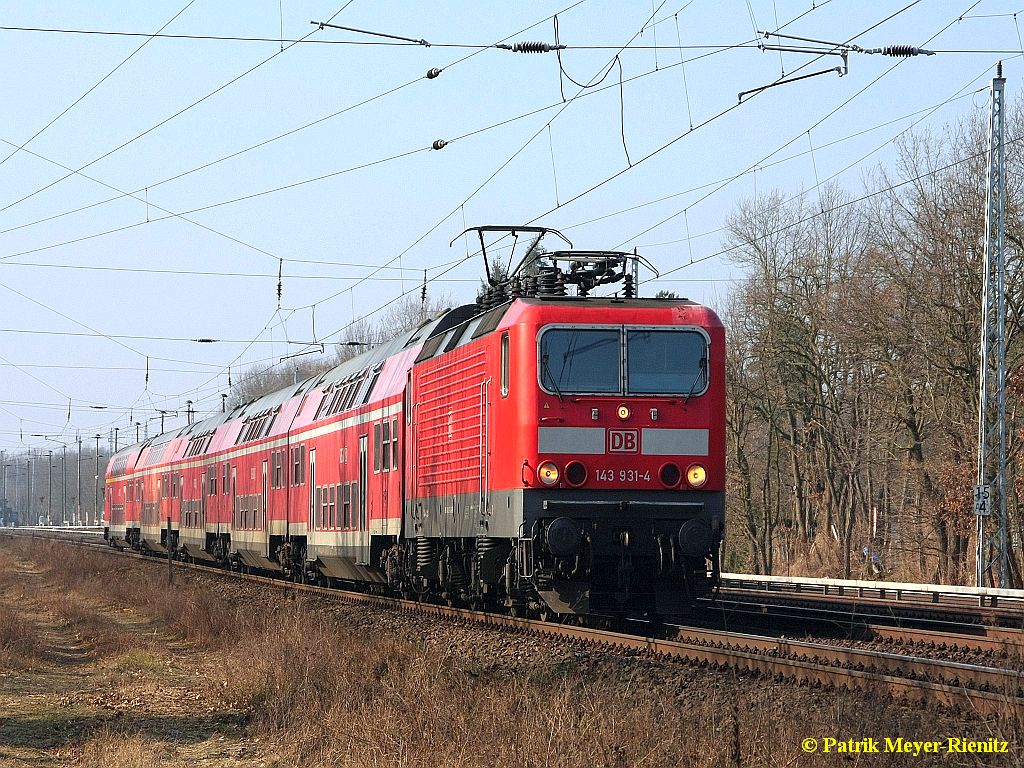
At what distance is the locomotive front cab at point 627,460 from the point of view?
14.4 metres

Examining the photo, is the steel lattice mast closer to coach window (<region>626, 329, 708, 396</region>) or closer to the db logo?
coach window (<region>626, 329, 708, 396</region>)

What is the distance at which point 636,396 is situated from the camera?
14773 millimetres

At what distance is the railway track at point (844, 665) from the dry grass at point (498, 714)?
1.54ft

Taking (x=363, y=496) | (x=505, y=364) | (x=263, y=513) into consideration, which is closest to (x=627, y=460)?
(x=505, y=364)

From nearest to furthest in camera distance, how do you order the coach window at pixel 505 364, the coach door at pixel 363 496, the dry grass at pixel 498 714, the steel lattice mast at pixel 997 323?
the dry grass at pixel 498 714 < the coach window at pixel 505 364 < the coach door at pixel 363 496 < the steel lattice mast at pixel 997 323

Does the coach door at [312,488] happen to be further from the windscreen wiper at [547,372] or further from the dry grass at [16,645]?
the windscreen wiper at [547,372]

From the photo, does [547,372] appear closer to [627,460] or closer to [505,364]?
[505,364]

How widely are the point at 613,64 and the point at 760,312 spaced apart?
2744 cm

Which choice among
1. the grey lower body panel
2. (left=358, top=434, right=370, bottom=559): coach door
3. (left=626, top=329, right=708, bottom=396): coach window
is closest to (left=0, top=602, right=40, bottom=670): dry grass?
(left=358, top=434, right=370, bottom=559): coach door

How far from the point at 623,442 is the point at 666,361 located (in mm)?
1115

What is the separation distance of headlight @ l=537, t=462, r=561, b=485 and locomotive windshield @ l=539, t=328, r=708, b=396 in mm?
838

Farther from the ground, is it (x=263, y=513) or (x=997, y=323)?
(x=997, y=323)

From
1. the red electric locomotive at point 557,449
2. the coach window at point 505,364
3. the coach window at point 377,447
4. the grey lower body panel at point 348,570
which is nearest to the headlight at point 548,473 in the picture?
the red electric locomotive at point 557,449

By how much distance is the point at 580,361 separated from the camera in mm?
14805
